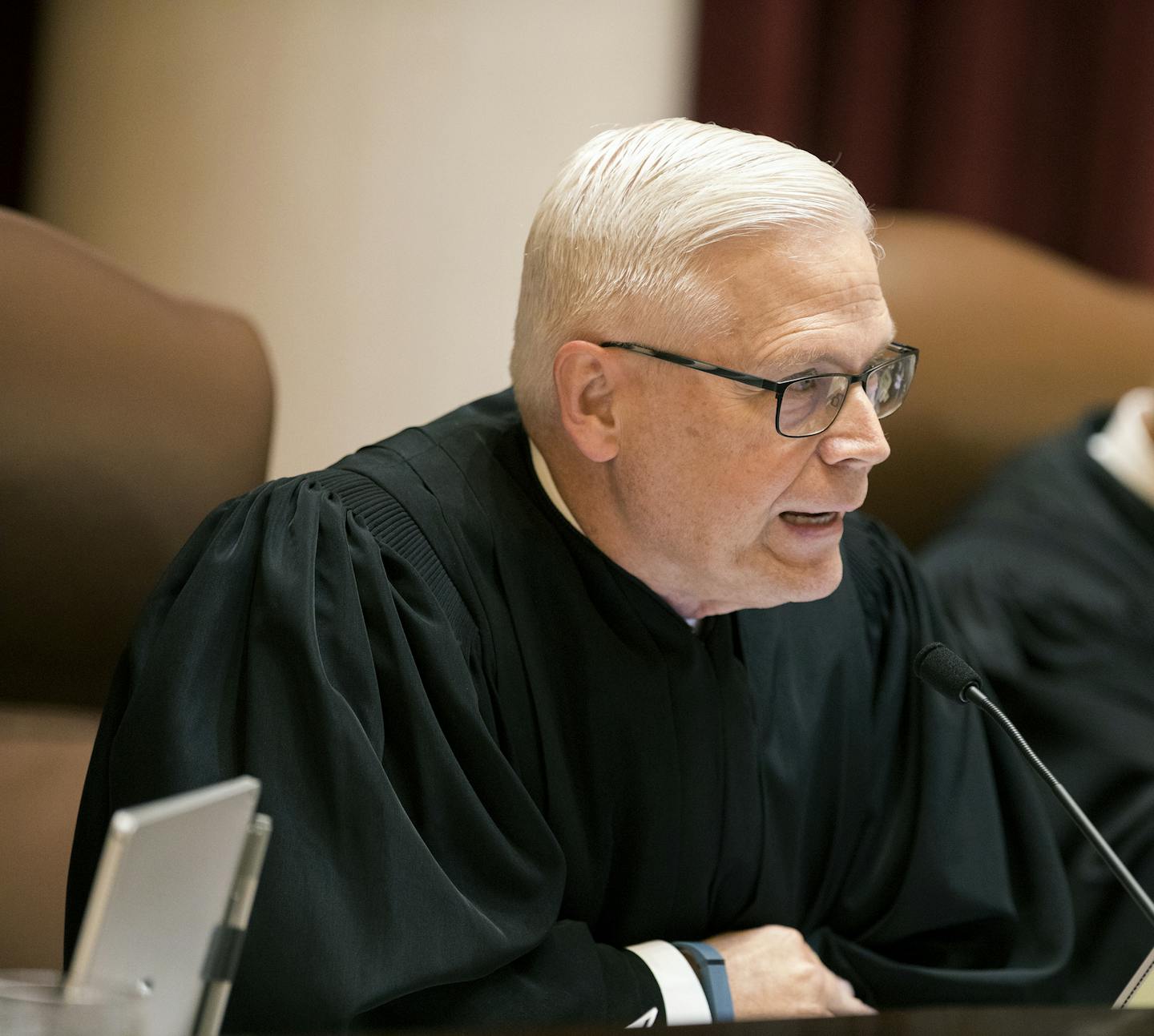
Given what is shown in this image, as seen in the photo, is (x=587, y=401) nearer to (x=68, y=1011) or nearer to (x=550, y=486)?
(x=550, y=486)

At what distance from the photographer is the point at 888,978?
1557mm

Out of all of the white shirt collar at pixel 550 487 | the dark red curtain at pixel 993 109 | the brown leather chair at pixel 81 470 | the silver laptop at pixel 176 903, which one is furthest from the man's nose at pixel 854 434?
the dark red curtain at pixel 993 109

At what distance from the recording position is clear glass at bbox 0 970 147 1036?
652 millimetres

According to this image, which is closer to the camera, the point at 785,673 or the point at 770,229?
the point at 770,229

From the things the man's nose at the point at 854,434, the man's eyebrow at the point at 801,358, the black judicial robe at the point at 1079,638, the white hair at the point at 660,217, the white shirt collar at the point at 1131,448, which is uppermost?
the white hair at the point at 660,217

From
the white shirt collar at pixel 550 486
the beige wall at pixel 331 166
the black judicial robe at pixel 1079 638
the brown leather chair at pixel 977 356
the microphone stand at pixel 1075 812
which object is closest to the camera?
the microphone stand at pixel 1075 812

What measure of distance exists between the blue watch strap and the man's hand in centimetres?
1

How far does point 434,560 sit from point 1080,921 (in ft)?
3.21

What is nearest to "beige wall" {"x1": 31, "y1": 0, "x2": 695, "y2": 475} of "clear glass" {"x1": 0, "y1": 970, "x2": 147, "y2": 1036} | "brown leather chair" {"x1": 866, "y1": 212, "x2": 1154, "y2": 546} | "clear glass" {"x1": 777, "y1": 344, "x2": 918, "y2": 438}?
"brown leather chair" {"x1": 866, "y1": 212, "x2": 1154, "y2": 546}

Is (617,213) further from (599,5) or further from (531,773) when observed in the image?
(599,5)

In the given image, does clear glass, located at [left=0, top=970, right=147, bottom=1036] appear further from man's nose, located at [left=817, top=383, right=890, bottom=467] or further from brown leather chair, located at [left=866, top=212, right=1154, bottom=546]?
brown leather chair, located at [left=866, top=212, right=1154, bottom=546]

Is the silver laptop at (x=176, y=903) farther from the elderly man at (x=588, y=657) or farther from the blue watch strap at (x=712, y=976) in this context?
the blue watch strap at (x=712, y=976)

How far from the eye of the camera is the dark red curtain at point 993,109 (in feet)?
9.61

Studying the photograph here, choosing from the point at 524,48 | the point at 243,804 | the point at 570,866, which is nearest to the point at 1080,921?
the point at 570,866
